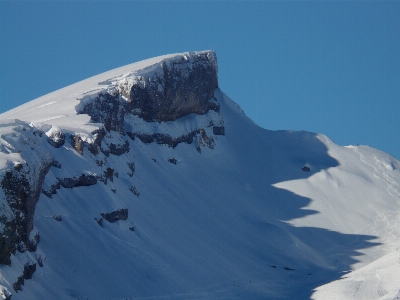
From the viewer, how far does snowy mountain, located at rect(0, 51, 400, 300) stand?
25000 millimetres

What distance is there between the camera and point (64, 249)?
2684 centimetres

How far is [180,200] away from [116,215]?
970 cm

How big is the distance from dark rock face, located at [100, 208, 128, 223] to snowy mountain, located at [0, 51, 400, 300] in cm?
9

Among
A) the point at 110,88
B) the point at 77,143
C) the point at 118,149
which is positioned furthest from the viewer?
the point at 110,88

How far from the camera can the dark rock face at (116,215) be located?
32219mm

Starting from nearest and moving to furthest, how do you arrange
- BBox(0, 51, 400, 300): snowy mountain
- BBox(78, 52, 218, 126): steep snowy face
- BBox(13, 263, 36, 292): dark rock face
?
BBox(13, 263, 36, 292): dark rock face < BBox(0, 51, 400, 300): snowy mountain < BBox(78, 52, 218, 126): steep snowy face

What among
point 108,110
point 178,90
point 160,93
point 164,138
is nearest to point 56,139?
point 108,110

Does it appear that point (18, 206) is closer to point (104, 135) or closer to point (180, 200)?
point (104, 135)

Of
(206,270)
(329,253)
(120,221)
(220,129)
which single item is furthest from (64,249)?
(220,129)

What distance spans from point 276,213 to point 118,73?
16.0 m

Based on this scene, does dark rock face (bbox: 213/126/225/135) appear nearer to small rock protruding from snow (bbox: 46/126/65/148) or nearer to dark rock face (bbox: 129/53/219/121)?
dark rock face (bbox: 129/53/219/121)

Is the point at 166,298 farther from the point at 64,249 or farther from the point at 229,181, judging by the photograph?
the point at 229,181

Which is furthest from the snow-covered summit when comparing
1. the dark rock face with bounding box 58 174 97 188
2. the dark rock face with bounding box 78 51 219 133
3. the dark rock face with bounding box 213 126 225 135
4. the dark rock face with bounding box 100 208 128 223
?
the dark rock face with bounding box 100 208 128 223

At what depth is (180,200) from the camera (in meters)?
42.1
